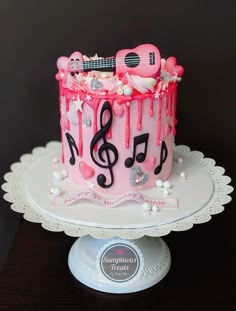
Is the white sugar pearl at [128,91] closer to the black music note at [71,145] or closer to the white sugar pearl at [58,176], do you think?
the black music note at [71,145]

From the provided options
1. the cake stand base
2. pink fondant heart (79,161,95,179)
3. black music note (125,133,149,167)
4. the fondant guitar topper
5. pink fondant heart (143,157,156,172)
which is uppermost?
the fondant guitar topper

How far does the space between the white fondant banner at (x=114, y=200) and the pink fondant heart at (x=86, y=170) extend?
0.04 metres

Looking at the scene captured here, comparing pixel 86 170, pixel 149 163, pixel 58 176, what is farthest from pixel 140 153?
pixel 58 176

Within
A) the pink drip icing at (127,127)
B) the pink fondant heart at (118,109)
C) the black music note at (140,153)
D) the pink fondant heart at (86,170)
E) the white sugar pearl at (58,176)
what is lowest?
the white sugar pearl at (58,176)

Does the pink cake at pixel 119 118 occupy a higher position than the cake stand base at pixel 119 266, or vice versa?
the pink cake at pixel 119 118

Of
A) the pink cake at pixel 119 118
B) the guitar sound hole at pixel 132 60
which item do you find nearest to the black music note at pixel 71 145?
the pink cake at pixel 119 118

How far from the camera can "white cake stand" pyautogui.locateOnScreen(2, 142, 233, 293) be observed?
1285 millimetres

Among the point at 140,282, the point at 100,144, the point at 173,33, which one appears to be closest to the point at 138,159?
the point at 100,144

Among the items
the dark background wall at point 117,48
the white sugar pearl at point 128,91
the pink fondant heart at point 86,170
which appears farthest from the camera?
the dark background wall at point 117,48

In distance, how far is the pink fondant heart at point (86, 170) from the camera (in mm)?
1373

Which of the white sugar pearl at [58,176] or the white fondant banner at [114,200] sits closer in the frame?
the white fondant banner at [114,200]

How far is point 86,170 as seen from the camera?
137cm

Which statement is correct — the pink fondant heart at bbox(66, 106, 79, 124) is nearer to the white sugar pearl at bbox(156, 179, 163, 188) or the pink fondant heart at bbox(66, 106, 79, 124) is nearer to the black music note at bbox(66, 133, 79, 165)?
the black music note at bbox(66, 133, 79, 165)

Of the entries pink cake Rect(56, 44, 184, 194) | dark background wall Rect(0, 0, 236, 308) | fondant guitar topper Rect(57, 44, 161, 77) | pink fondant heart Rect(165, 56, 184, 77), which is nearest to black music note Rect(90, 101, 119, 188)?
pink cake Rect(56, 44, 184, 194)
